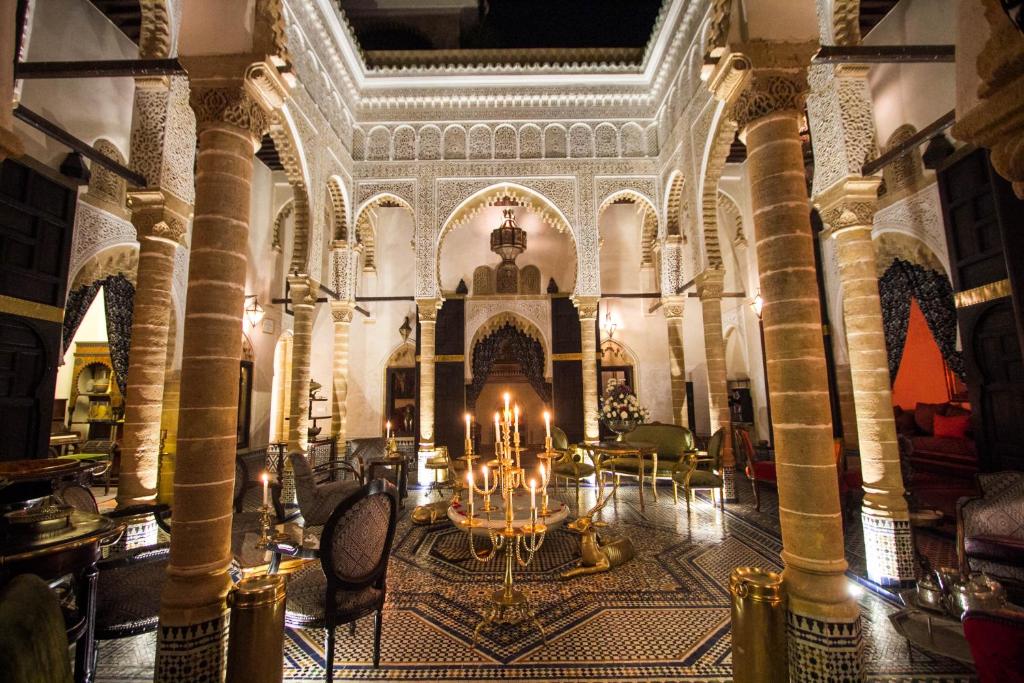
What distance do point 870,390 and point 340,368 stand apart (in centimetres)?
890

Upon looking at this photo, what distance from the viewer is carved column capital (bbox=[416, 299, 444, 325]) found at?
29.2ft

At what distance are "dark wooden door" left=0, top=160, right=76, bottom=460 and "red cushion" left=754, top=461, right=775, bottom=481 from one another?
8.71m

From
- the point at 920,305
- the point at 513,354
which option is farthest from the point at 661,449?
the point at 513,354

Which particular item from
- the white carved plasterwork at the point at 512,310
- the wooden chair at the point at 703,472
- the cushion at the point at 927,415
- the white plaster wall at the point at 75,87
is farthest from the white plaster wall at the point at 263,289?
the cushion at the point at 927,415

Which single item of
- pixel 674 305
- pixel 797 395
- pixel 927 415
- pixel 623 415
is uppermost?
pixel 674 305

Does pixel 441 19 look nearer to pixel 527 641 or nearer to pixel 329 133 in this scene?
pixel 329 133

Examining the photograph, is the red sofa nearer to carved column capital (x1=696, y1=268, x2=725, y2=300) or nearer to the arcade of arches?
the arcade of arches

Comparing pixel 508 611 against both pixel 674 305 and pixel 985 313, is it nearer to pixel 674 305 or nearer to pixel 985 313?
pixel 985 313

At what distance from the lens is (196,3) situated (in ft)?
9.82

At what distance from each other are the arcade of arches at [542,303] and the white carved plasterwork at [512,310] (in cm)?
10

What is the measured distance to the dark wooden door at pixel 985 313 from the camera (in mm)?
4461

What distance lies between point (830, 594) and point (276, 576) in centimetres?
297

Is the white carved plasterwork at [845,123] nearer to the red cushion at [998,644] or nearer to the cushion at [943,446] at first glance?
the red cushion at [998,644]

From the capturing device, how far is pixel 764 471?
6203mm
